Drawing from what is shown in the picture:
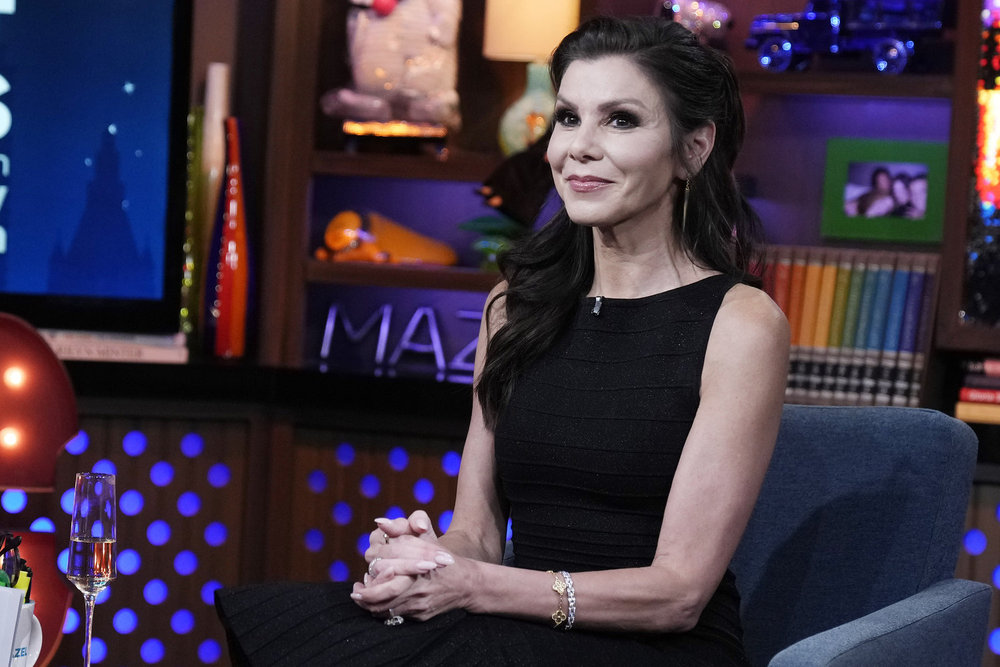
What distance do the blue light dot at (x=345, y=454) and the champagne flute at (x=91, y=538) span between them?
153cm

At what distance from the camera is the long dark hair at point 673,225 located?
1.88 metres

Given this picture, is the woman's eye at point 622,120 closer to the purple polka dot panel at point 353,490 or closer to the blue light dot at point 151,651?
the purple polka dot panel at point 353,490

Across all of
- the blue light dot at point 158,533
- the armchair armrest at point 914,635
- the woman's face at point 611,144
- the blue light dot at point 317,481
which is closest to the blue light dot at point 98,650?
the blue light dot at point 158,533

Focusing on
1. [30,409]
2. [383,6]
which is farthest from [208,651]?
[383,6]

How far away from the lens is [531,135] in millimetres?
3512

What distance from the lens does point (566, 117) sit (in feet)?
6.26

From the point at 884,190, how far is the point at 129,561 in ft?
7.00

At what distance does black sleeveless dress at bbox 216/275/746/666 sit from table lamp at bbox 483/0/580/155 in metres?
1.58

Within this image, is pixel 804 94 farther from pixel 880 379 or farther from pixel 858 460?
pixel 858 460

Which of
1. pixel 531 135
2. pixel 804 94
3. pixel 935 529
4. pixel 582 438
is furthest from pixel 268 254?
pixel 935 529

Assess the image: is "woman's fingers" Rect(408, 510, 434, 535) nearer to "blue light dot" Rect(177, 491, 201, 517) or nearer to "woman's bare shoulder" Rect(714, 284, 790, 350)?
"woman's bare shoulder" Rect(714, 284, 790, 350)

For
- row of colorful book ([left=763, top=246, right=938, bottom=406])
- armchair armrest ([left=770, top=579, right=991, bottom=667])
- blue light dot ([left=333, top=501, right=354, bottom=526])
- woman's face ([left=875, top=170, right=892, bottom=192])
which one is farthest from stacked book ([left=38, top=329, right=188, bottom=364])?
armchair armrest ([left=770, top=579, right=991, bottom=667])

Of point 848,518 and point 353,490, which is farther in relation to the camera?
point 353,490

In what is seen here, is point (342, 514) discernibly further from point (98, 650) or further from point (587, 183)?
point (587, 183)
